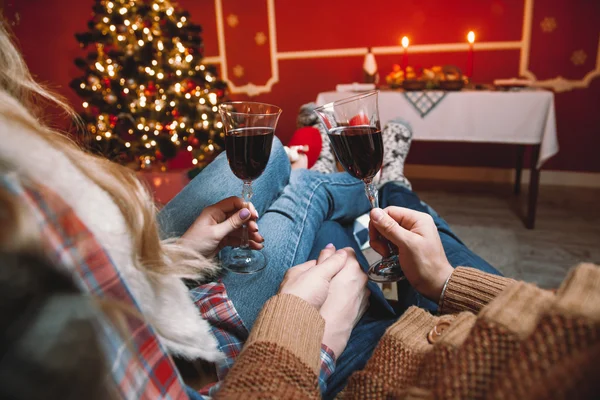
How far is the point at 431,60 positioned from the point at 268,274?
3163mm

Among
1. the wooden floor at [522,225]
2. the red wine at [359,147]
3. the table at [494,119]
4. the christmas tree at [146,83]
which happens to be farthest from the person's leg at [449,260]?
the christmas tree at [146,83]

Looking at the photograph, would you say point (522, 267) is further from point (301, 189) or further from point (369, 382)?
point (369, 382)

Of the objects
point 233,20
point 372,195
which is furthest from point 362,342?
point 233,20

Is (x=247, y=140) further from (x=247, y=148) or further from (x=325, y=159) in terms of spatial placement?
(x=325, y=159)

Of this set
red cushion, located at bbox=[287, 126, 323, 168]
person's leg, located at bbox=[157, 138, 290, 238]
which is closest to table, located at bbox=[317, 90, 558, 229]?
red cushion, located at bbox=[287, 126, 323, 168]

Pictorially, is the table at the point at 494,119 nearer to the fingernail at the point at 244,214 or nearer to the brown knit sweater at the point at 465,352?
the fingernail at the point at 244,214

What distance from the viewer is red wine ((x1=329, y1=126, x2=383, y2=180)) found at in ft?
2.82

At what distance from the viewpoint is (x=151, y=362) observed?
0.41m

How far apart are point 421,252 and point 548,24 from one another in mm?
3295

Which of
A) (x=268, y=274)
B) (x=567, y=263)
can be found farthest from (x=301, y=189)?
(x=567, y=263)

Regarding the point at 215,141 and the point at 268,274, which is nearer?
the point at 268,274

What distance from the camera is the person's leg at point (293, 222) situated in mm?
925

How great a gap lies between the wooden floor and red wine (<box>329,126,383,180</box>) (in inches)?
58.9

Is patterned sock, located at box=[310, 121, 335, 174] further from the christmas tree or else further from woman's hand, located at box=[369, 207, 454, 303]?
woman's hand, located at box=[369, 207, 454, 303]
